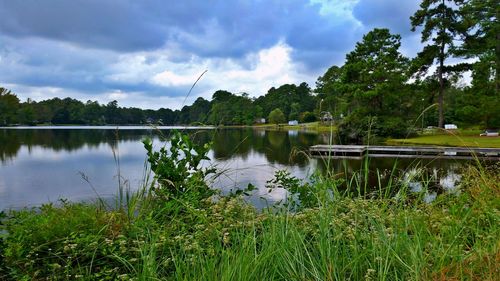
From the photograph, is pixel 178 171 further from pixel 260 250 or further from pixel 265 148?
pixel 265 148

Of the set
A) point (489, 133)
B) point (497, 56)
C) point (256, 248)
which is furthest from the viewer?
→ point (497, 56)

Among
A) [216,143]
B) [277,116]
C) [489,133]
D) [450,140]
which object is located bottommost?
[450,140]

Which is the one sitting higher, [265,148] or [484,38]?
[484,38]

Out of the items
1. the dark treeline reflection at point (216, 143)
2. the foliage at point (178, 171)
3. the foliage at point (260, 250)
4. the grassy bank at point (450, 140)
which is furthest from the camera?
the grassy bank at point (450, 140)

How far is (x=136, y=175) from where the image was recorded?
1499cm

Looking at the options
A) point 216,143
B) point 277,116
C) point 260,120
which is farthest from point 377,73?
point 260,120

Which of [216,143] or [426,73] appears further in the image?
[426,73]

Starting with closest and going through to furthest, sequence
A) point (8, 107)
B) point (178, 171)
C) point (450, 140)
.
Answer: point (178, 171) → point (450, 140) → point (8, 107)

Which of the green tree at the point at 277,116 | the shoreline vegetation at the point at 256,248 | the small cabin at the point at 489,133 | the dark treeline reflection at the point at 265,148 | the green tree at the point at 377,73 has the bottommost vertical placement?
the dark treeline reflection at the point at 265,148

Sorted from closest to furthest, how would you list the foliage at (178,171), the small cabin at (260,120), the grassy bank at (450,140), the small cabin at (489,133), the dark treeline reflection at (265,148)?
the foliage at (178,171)
the dark treeline reflection at (265,148)
the grassy bank at (450,140)
the small cabin at (489,133)
the small cabin at (260,120)

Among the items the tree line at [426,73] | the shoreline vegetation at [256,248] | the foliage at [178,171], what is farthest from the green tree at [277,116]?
the shoreline vegetation at [256,248]

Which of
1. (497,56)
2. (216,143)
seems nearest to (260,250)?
(216,143)

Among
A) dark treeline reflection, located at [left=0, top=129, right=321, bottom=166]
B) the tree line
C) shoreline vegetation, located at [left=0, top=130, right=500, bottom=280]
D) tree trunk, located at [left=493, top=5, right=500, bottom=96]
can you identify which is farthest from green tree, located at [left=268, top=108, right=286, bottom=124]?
shoreline vegetation, located at [left=0, top=130, right=500, bottom=280]

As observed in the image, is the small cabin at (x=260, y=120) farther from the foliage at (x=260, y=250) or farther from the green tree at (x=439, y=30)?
the foliage at (x=260, y=250)
